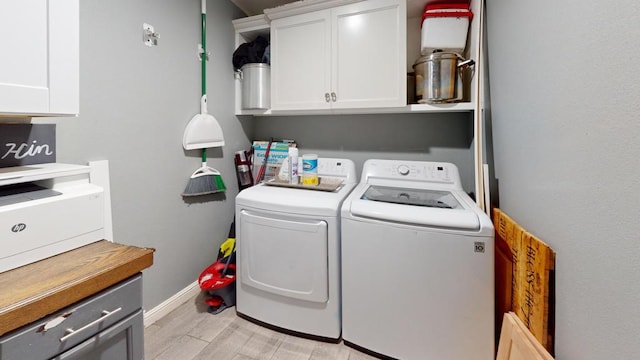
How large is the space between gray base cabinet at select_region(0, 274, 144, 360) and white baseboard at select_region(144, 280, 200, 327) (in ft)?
3.25

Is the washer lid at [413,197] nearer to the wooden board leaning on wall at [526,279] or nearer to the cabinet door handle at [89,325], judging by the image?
the wooden board leaning on wall at [526,279]

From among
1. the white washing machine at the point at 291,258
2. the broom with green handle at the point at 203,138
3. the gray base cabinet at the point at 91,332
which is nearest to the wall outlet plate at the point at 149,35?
the broom with green handle at the point at 203,138

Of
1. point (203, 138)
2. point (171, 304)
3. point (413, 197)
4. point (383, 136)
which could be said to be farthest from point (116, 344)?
point (383, 136)

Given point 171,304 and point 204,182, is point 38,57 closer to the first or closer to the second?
point 204,182

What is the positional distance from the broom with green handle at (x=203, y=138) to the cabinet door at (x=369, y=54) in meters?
0.94

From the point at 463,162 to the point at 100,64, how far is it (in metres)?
2.38

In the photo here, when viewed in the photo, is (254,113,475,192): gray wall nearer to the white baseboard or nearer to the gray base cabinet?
the white baseboard

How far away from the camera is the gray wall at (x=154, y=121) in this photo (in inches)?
52.7

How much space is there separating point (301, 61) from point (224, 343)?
200 cm

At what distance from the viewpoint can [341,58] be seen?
6.34 feet

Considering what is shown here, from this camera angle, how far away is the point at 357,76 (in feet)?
6.27

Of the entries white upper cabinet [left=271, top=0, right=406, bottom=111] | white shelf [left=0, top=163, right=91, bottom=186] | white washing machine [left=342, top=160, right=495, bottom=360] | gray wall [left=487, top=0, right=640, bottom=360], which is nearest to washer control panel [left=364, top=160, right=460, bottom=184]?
white washing machine [left=342, top=160, right=495, bottom=360]

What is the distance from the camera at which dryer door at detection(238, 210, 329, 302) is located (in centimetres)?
155

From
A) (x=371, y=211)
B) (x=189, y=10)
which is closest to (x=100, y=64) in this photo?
(x=189, y=10)
